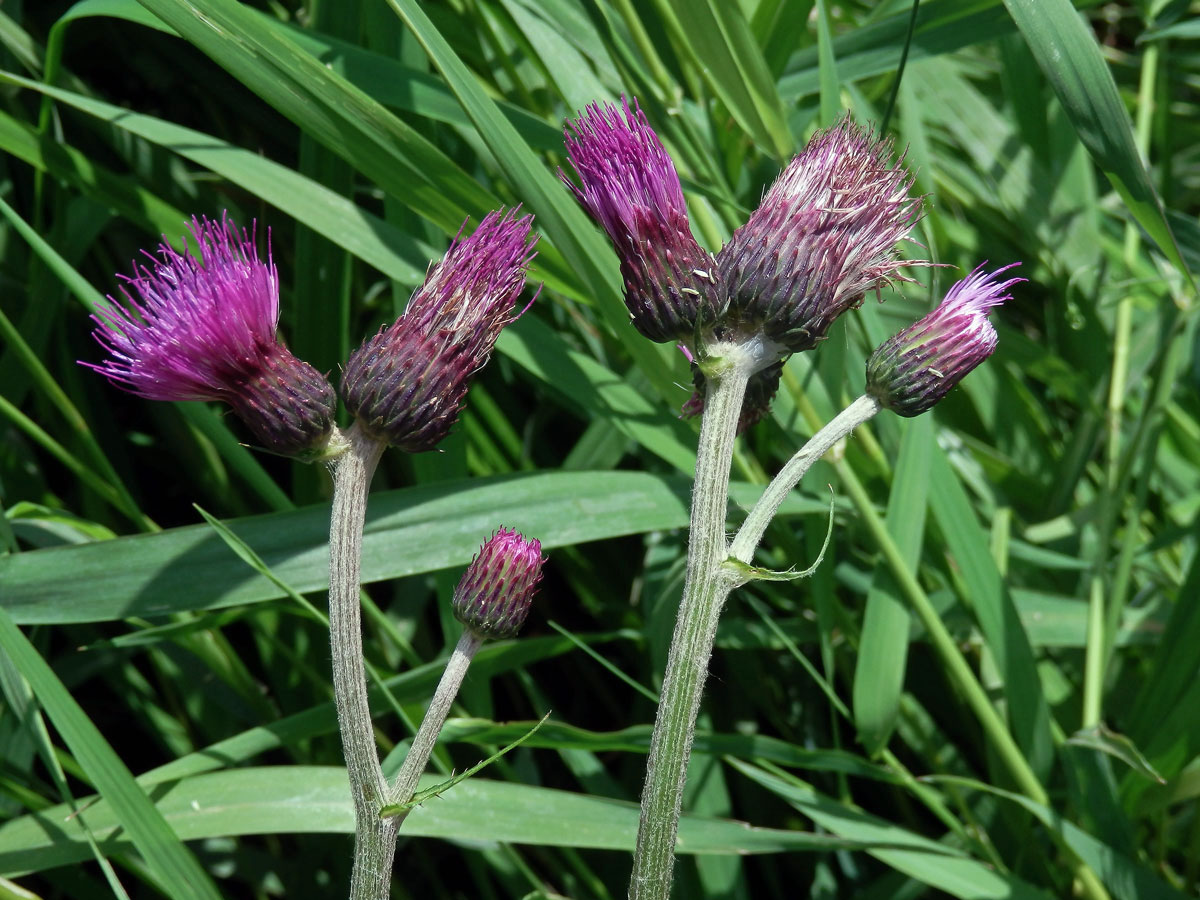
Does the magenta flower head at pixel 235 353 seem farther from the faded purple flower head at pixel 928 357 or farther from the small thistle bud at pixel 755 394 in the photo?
the faded purple flower head at pixel 928 357

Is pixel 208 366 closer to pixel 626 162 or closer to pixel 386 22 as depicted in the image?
pixel 626 162

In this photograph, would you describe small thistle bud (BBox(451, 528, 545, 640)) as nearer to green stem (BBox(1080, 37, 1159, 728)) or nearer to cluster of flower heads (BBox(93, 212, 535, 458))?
cluster of flower heads (BBox(93, 212, 535, 458))

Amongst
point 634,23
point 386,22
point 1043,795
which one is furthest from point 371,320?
point 1043,795

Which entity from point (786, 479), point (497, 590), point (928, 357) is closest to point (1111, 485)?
point (928, 357)

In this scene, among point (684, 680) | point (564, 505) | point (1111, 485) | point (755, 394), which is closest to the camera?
point (684, 680)

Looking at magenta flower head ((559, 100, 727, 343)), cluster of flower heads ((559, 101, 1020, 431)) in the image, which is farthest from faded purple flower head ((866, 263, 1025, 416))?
magenta flower head ((559, 100, 727, 343))

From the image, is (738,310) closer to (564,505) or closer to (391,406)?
(391,406)
